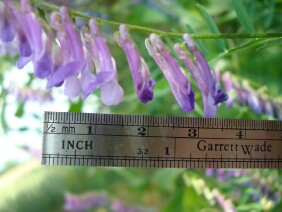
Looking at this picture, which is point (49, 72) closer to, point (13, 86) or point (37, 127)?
point (37, 127)

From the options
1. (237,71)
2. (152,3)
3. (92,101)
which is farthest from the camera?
(152,3)

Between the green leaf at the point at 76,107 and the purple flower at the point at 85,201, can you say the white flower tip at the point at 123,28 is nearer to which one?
the green leaf at the point at 76,107

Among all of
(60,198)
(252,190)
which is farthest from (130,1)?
(60,198)

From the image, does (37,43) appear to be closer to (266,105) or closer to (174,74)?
(174,74)

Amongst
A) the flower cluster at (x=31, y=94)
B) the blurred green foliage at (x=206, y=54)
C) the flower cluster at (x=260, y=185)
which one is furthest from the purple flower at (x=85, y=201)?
the flower cluster at (x=260, y=185)

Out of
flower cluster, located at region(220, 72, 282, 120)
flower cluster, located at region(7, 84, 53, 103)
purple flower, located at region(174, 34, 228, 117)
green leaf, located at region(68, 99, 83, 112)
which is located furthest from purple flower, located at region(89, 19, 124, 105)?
flower cluster, located at region(7, 84, 53, 103)

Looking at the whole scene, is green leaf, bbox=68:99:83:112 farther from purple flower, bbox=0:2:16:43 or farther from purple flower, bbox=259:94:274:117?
purple flower, bbox=0:2:16:43

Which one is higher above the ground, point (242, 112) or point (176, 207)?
point (242, 112)
